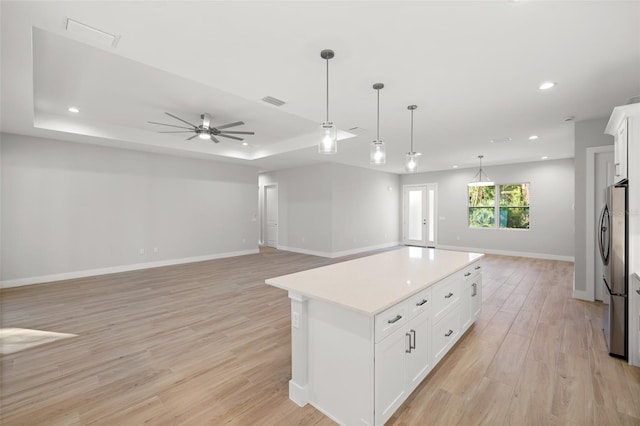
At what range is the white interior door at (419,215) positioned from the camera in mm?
9633

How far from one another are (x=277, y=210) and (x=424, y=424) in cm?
807

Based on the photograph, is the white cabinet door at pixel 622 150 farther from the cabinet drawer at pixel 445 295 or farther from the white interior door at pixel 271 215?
the white interior door at pixel 271 215

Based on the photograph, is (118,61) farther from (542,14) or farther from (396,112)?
(542,14)

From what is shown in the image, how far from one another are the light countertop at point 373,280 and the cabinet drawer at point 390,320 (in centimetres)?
8

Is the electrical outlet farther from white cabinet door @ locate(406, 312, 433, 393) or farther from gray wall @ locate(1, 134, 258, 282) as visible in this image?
gray wall @ locate(1, 134, 258, 282)

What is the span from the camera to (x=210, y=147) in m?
6.68

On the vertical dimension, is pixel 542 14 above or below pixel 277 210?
above

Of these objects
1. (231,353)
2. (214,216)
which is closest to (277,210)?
(214,216)

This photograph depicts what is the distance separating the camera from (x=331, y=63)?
8.46 feet

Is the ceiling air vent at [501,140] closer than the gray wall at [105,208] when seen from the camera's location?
No

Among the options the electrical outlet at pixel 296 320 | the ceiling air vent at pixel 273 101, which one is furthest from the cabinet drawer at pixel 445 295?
the ceiling air vent at pixel 273 101

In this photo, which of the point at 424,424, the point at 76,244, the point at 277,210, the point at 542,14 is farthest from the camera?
the point at 277,210

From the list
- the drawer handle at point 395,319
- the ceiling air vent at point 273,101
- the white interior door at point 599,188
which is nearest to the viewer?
the drawer handle at point 395,319

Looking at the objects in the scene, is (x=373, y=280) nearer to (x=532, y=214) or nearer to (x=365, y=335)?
(x=365, y=335)
